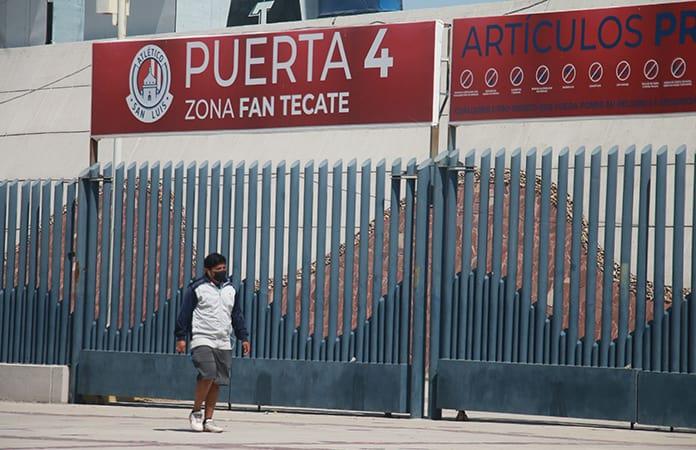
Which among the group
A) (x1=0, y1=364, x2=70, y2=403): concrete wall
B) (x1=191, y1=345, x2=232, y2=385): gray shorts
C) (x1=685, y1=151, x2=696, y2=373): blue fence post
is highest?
(x1=685, y1=151, x2=696, y2=373): blue fence post

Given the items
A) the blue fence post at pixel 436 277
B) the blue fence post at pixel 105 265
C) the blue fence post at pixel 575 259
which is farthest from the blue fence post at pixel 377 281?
the blue fence post at pixel 105 265

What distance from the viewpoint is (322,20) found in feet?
79.1

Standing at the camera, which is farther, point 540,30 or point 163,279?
point 163,279

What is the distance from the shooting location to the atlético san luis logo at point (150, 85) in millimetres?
17109

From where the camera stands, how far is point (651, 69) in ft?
47.3

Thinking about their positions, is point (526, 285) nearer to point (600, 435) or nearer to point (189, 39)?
point (600, 435)

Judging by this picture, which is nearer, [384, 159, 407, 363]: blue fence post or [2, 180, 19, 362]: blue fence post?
[384, 159, 407, 363]: blue fence post

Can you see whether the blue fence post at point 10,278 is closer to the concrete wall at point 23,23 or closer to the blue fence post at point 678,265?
the blue fence post at point 678,265

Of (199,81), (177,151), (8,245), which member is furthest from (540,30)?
(177,151)

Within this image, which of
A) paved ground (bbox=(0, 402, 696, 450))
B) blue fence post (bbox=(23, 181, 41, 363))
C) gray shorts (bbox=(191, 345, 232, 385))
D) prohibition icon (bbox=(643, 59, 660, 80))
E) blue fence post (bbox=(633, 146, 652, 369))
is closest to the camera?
paved ground (bbox=(0, 402, 696, 450))

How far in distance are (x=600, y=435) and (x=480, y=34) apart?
428 centimetres

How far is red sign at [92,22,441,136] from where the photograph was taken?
1560 centimetres

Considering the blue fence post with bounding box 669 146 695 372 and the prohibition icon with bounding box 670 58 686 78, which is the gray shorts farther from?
the prohibition icon with bounding box 670 58 686 78

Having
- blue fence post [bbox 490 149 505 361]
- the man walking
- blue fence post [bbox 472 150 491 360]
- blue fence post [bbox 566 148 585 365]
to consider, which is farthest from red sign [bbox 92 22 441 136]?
the man walking
